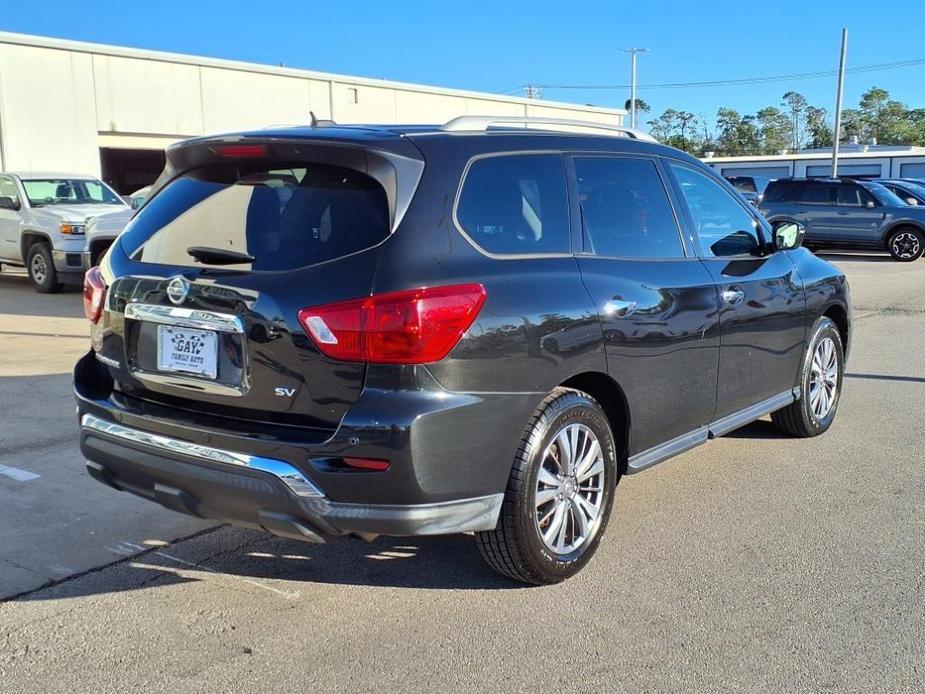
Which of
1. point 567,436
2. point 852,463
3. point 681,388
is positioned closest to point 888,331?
point 852,463

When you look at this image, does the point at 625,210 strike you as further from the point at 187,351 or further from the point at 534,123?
the point at 187,351

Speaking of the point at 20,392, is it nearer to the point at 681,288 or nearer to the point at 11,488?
the point at 11,488

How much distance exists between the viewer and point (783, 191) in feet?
71.4

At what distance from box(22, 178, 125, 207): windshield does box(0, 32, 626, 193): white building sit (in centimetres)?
418

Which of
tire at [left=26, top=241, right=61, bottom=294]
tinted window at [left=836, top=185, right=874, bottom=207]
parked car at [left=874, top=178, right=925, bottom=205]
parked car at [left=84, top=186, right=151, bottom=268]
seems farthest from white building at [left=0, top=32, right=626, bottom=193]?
parked car at [left=874, top=178, right=925, bottom=205]

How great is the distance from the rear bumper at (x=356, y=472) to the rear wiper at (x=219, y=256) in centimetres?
60

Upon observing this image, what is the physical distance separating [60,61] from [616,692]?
22550mm

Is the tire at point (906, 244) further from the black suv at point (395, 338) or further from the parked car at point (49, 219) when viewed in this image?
the black suv at point (395, 338)

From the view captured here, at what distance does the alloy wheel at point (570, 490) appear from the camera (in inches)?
147

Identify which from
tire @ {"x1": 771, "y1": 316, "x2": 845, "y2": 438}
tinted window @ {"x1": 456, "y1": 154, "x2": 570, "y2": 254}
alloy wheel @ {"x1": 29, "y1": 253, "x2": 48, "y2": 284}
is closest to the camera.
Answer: tinted window @ {"x1": 456, "y1": 154, "x2": 570, "y2": 254}

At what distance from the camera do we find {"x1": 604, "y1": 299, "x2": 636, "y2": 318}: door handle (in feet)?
12.9

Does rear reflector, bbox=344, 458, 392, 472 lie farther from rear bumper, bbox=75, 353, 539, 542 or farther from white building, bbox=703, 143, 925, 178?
white building, bbox=703, 143, 925, 178

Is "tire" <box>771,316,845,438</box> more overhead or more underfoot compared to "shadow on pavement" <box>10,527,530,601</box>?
more overhead

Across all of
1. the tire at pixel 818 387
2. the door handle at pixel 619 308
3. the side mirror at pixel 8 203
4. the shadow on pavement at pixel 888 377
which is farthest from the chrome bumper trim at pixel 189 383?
the side mirror at pixel 8 203
